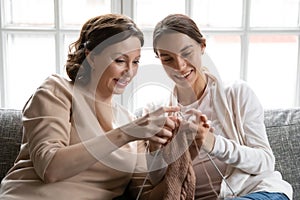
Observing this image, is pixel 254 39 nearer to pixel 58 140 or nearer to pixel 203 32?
pixel 203 32

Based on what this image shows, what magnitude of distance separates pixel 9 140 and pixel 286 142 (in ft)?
3.40

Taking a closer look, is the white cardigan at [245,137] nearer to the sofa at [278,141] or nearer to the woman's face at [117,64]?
the sofa at [278,141]

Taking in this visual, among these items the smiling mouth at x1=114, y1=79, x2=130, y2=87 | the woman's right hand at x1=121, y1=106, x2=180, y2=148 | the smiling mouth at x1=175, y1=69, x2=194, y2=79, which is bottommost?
the woman's right hand at x1=121, y1=106, x2=180, y2=148

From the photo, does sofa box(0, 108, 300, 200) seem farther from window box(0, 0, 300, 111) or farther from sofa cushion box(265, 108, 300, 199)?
window box(0, 0, 300, 111)

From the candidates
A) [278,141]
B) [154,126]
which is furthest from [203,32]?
[154,126]

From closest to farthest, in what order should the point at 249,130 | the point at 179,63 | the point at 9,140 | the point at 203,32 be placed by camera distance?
the point at 179,63
the point at 249,130
the point at 9,140
the point at 203,32

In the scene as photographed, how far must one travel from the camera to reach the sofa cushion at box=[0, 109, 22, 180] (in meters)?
1.91

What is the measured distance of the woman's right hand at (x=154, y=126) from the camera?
4.75 ft

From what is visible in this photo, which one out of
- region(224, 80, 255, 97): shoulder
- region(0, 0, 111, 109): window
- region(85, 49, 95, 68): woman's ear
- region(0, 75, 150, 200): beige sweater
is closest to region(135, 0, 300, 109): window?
region(0, 0, 111, 109): window

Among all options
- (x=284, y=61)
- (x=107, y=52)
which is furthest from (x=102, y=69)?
(x=284, y=61)

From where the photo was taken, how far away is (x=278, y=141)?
1.93m

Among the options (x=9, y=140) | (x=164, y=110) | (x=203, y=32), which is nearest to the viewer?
(x=164, y=110)

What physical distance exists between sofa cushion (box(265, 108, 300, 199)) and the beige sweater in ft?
1.81

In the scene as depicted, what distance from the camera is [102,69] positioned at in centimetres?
158
